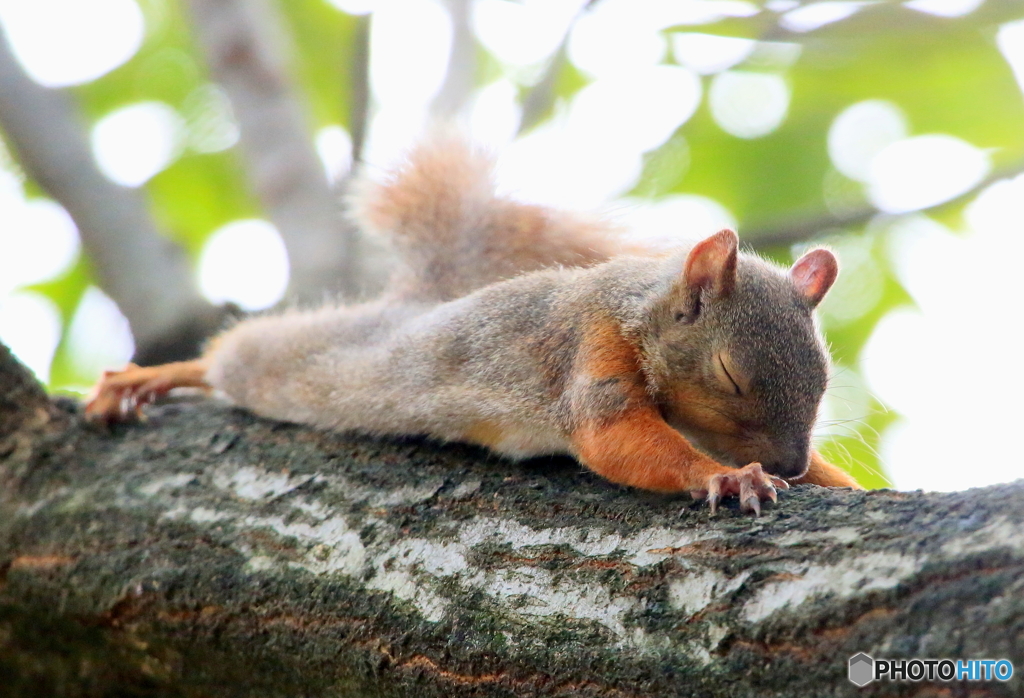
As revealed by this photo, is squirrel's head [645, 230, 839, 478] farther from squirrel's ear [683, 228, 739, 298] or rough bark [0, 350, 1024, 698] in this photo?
rough bark [0, 350, 1024, 698]

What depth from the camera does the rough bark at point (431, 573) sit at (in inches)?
73.5

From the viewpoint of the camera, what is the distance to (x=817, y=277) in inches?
136

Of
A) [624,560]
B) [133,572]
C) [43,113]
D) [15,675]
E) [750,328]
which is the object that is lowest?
[15,675]

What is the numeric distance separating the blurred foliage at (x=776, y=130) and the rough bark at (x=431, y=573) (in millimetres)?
1687

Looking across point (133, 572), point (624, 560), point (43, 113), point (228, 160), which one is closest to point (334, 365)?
point (133, 572)

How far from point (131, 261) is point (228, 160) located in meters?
1.59

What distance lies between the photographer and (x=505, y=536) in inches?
101

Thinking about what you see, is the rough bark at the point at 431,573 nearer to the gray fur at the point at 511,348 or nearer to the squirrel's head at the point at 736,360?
the gray fur at the point at 511,348

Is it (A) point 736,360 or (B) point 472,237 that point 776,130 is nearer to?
(B) point 472,237

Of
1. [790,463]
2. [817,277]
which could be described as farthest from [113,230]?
[790,463]

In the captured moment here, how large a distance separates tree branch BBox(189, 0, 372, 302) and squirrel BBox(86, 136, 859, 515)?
0.75m

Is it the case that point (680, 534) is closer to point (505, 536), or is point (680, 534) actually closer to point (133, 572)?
point (505, 536)

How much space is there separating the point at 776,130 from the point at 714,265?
262 cm

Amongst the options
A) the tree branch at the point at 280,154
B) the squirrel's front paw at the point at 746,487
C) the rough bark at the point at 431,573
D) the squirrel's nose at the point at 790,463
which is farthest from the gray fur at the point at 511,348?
the tree branch at the point at 280,154
